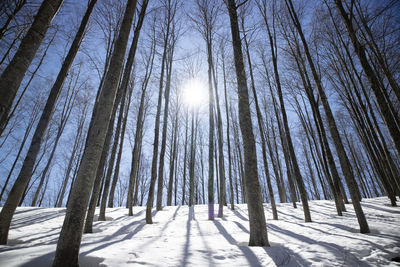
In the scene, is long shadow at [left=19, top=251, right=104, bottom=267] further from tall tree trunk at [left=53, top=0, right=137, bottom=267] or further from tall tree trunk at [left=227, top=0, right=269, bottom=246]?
tall tree trunk at [left=227, top=0, right=269, bottom=246]

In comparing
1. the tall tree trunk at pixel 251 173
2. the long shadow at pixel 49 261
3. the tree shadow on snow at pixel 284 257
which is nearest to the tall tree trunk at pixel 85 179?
the long shadow at pixel 49 261

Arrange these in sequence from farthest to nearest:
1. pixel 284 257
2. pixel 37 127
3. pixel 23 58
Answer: pixel 37 127
pixel 284 257
pixel 23 58

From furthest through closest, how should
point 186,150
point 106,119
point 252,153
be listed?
point 186,150, point 252,153, point 106,119

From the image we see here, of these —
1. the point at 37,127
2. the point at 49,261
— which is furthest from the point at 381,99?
the point at 37,127

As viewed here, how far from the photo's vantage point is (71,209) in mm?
2082

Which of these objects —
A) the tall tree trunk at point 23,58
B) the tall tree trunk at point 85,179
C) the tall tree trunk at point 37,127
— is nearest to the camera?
the tall tree trunk at point 85,179

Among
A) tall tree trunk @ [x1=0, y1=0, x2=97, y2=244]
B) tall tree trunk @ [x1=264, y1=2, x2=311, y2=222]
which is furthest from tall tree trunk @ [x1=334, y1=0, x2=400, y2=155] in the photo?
tall tree trunk @ [x1=0, y1=0, x2=97, y2=244]

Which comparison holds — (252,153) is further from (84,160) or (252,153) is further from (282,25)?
(282,25)

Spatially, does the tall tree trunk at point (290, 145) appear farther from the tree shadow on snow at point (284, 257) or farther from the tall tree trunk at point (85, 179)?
the tall tree trunk at point (85, 179)

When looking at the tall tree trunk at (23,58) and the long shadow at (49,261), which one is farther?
the tall tree trunk at (23,58)

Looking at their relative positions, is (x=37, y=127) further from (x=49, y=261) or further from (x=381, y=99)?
(x=381, y=99)

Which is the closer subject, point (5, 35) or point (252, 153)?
point (252, 153)

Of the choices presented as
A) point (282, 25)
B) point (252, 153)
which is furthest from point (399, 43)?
point (252, 153)

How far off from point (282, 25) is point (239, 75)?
5780 mm
